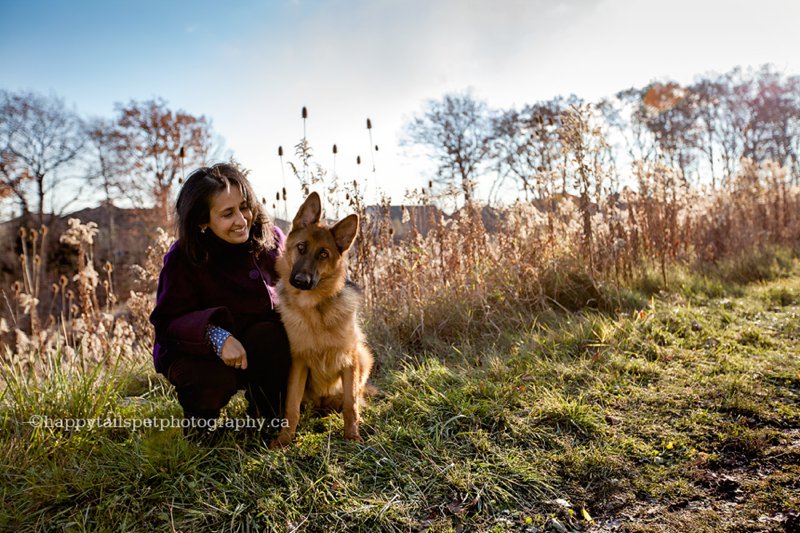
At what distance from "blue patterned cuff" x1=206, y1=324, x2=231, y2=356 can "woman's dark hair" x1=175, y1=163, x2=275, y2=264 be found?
1.45 feet

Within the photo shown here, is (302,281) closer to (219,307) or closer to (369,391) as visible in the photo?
(219,307)

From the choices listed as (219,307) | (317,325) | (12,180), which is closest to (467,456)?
(317,325)

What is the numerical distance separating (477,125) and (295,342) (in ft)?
75.3

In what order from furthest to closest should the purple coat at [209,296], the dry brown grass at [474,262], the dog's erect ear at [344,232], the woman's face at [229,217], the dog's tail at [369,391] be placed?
the dry brown grass at [474,262] → the dog's tail at [369,391] → the dog's erect ear at [344,232] → the woman's face at [229,217] → the purple coat at [209,296]

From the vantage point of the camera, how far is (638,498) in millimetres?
2346

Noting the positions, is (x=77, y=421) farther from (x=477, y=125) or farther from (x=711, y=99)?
(x=711, y=99)

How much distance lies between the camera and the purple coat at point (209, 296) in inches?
108

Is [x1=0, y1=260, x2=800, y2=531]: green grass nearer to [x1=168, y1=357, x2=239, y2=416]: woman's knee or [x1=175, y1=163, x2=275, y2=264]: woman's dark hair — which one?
[x1=168, y1=357, x2=239, y2=416]: woman's knee

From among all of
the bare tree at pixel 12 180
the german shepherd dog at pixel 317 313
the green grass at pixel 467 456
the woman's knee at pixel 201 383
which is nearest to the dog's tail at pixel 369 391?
the green grass at pixel 467 456

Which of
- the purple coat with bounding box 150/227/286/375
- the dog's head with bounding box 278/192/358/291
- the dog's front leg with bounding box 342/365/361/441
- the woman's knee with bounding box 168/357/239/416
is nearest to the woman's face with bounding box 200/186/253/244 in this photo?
the purple coat with bounding box 150/227/286/375

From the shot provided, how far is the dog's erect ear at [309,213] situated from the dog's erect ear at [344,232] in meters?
0.14

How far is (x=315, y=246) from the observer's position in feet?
9.34

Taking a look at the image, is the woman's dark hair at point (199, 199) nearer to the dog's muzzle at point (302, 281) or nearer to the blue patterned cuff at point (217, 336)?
the blue patterned cuff at point (217, 336)

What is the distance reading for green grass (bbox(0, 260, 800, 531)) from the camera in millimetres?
2191
